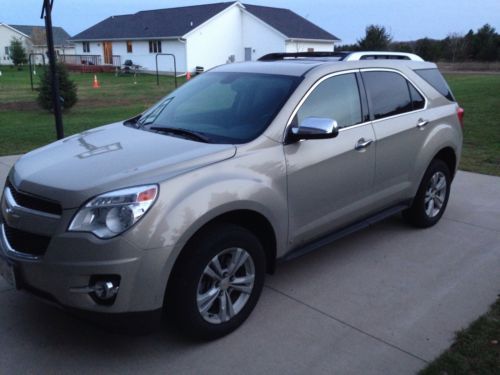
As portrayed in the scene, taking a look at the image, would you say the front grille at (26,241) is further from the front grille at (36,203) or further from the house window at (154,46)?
the house window at (154,46)

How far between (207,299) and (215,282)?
117 mm

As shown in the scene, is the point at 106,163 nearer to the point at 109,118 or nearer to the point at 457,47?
the point at 109,118

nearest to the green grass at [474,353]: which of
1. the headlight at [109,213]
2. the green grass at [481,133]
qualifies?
the headlight at [109,213]

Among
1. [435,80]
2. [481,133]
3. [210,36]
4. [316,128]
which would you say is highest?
[210,36]

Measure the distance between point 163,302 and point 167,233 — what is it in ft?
1.54

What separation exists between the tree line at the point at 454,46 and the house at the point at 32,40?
3205 cm

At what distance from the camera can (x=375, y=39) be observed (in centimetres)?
4144

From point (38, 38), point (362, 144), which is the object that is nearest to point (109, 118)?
point (362, 144)

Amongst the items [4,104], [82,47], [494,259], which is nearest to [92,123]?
[4,104]

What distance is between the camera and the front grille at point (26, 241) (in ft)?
9.62

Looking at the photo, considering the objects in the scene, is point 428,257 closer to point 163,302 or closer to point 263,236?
point 263,236

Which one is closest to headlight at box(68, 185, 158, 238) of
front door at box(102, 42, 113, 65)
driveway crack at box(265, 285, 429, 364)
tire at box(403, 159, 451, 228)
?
driveway crack at box(265, 285, 429, 364)

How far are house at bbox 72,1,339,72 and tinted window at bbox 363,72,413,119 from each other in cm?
3983

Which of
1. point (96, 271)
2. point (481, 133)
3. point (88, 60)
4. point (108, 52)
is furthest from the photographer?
point (88, 60)
